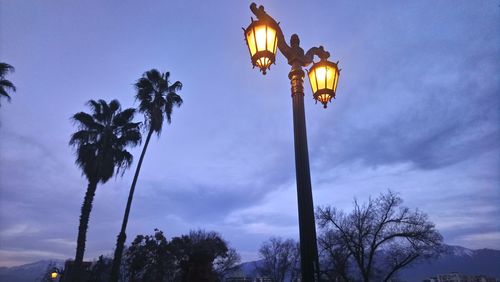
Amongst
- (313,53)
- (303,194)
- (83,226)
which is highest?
(313,53)

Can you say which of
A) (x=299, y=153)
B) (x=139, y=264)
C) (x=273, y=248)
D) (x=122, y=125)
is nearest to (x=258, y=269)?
(x=273, y=248)

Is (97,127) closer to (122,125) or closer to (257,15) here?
(122,125)

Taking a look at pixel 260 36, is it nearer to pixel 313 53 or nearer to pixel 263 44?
pixel 263 44

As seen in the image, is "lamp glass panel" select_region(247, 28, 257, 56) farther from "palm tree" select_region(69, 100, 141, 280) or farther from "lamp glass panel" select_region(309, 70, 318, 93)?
"palm tree" select_region(69, 100, 141, 280)

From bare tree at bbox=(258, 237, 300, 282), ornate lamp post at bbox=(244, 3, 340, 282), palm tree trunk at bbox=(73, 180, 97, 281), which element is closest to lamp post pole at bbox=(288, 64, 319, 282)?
ornate lamp post at bbox=(244, 3, 340, 282)

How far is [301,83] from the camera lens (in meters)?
4.71

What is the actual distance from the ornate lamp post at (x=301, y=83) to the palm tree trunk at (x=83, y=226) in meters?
18.5

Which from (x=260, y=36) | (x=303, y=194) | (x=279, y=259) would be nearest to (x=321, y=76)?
(x=260, y=36)

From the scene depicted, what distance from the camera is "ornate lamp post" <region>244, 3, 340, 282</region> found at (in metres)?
3.54

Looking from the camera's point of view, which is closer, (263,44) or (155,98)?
(263,44)

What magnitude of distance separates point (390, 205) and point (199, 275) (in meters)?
27.0

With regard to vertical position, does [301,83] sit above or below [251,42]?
below

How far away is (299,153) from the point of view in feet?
13.4

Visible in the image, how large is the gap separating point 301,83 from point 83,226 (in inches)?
772
